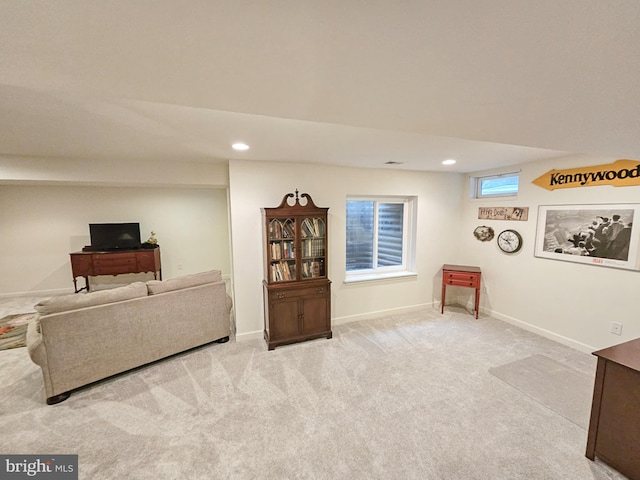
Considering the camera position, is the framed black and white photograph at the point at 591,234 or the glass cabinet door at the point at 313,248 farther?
the glass cabinet door at the point at 313,248

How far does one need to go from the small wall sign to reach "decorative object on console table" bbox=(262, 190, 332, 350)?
8.34 ft

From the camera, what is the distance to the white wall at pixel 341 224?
323 centimetres

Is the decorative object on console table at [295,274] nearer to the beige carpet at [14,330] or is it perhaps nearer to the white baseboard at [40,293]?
the beige carpet at [14,330]

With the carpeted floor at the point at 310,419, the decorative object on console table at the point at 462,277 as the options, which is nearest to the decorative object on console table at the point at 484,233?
the decorative object on console table at the point at 462,277

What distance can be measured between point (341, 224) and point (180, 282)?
213 centimetres

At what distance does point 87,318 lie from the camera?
92.9 inches

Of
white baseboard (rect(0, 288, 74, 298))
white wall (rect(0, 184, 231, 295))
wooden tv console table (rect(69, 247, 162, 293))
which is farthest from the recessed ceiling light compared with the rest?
white baseboard (rect(0, 288, 74, 298))

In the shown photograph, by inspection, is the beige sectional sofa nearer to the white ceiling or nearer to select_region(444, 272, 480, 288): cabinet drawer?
the white ceiling

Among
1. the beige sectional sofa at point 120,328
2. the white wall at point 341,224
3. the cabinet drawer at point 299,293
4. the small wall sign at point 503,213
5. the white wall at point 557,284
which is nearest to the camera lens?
the beige sectional sofa at point 120,328

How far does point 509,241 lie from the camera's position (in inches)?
143

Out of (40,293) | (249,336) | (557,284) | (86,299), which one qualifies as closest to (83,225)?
(40,293)

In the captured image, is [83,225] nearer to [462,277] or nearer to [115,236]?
[115,236]

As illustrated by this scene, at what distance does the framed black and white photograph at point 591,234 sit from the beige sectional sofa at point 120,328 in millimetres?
4058

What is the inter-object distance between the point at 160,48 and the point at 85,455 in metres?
2.47
